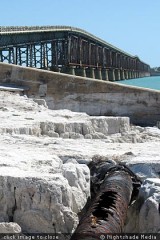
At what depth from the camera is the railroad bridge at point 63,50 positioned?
36434 millimetres

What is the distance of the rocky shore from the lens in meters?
5.35

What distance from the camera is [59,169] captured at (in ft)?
20.3

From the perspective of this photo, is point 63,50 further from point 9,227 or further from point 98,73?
point 9,227

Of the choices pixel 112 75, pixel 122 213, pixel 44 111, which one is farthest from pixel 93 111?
pixel 112 75

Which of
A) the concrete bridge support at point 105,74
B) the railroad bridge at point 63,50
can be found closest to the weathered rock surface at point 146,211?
the railroad bridge at point 63,50

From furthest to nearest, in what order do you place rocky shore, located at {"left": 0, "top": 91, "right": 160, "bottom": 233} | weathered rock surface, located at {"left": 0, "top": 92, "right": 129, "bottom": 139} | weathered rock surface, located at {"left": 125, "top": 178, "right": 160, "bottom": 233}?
weathered rock surface, located at {"left": 0, "top": 92, "right": 129, "bottom": 139}
weathered rock surface, located at {"left": 125, "top": 178, "right": 160, "bottom": 233}
rocky shore, located at {"left": 0, "top": 91, "right": 160, "bottom": 233}

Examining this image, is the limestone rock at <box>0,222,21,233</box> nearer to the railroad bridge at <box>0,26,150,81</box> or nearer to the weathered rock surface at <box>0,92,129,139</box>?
the weathered rock surface at <box>0,92,129,139</box>

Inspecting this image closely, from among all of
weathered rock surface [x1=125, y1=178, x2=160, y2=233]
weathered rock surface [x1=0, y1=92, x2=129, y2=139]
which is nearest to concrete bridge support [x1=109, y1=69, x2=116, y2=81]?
weathered rock surface [x1=0, y1=92, x2=129, y2=139]

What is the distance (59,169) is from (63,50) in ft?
144

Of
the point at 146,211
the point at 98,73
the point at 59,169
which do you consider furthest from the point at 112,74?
the point at 146,211

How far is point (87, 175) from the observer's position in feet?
20.6

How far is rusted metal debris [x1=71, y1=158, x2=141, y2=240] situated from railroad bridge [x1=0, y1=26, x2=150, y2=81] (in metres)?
26.8

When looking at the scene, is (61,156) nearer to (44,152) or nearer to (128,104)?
(44,152)

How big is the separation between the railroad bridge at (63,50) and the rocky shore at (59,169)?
23.1m
